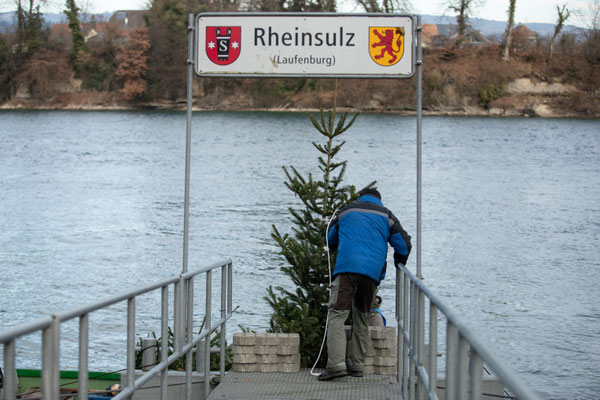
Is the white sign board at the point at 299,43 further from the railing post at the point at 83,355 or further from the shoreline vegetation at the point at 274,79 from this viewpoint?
the shoreline vegetation at the point at 274,79

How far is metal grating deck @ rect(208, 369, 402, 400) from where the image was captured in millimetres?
6906

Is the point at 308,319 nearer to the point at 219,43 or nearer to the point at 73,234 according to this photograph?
the point at 219,43

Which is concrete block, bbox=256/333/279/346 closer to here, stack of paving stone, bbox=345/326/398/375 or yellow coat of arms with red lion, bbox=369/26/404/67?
stack of paving stone, bbox=345/326/398/375

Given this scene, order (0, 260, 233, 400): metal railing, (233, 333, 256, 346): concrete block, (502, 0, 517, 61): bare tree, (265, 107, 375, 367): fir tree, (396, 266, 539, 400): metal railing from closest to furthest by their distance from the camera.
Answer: (396, 266, 539, 400): metal railing, (0, 260, 233, 400): metal railing, (233, 333, 256, 346): concrete block, (265, 107, 375, 367): fir tree, (502, 0, 517, 61): bare tree

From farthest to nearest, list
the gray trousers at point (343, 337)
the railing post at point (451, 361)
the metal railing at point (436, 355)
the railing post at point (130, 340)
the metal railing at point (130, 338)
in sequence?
the gray trousers at point (343, 337), the railing post at point (130, 340), the railing post at point (451, 361), the metal railing at point (130, 338), the metal railing at point (436, 355)

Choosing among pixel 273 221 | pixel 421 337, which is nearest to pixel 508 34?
pixel 273 221

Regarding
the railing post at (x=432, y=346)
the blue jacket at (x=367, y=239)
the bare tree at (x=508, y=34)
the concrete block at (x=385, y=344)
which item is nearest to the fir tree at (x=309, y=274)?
the concrete block at (x=385, y=344)

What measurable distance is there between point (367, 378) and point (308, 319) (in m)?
1.22

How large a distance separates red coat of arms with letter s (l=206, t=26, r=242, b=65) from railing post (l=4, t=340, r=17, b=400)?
13.2ft

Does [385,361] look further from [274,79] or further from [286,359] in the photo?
[274,79]

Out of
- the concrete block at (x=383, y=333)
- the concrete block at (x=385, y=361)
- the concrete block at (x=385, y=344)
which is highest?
the concrete block at (x=383, y=333)

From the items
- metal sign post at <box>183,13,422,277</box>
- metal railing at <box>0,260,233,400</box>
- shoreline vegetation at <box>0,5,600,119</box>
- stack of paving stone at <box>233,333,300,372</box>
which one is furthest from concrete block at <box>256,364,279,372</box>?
shoreline vegetation at <box>0,5,600,119</box>

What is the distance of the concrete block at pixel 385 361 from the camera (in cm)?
798

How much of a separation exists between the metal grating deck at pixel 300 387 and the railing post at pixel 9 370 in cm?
376
